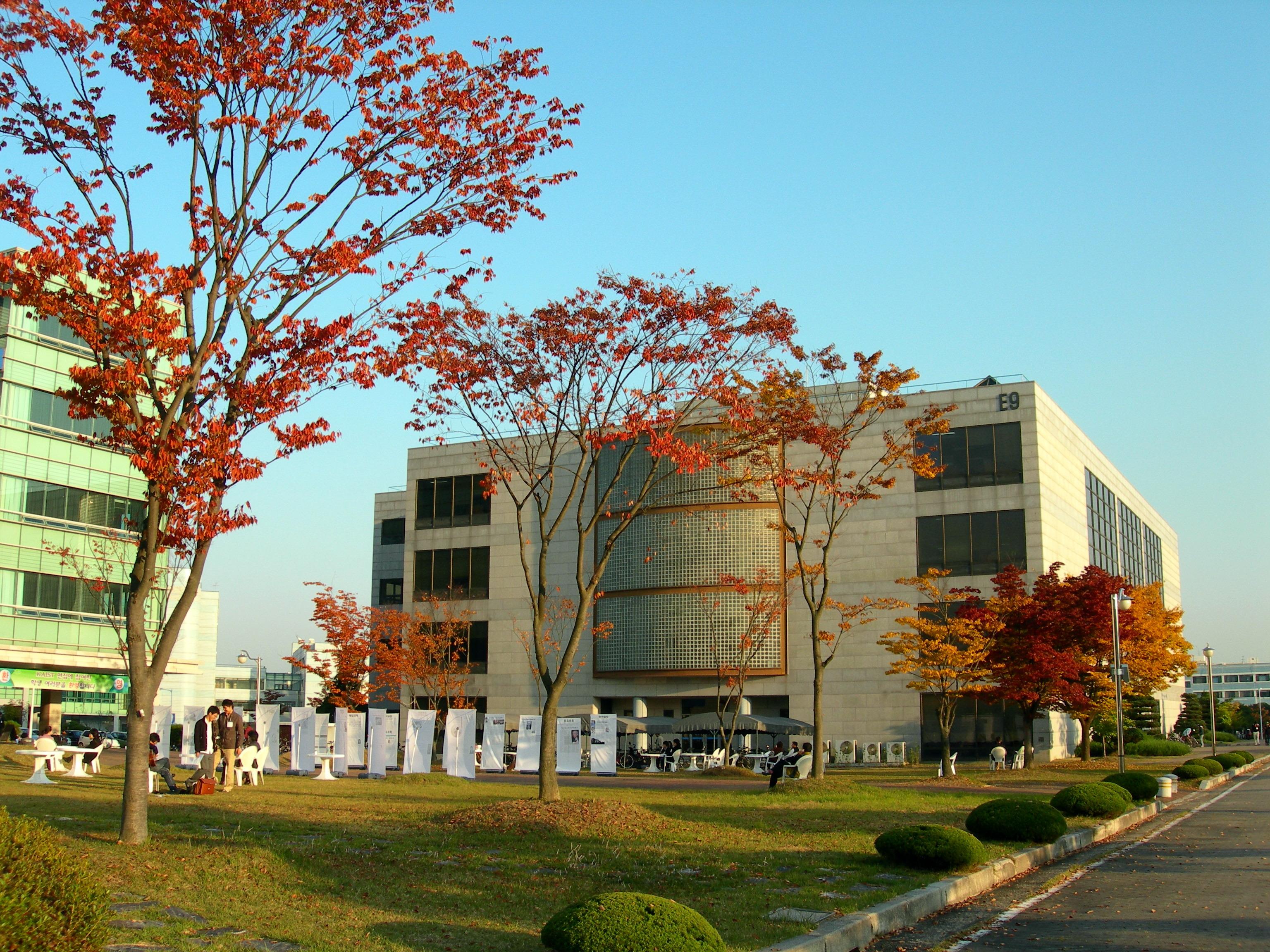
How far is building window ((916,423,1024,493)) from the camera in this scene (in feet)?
165

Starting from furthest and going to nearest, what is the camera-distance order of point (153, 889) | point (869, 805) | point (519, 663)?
point (519, 663) → point (869, 805) → point (153, 889)

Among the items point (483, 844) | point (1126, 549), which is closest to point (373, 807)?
point (483, 844)

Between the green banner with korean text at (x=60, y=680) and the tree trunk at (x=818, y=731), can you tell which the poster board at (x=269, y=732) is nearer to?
the tree trunk at (x=818, y=731)

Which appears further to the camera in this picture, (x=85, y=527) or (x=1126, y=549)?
(x=1126, y=549)

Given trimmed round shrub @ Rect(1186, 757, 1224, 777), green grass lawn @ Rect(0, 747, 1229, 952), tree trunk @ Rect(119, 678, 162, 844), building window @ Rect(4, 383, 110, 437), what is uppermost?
building window @ Rect(4, 383, 110, 437)

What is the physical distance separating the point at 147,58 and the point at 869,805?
17.9 m

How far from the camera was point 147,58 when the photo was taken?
12820 millimetres

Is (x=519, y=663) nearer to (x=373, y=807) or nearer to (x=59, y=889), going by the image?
(x=373, y=807)

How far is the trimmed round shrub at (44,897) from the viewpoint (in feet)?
18.9

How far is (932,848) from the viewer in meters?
13.6

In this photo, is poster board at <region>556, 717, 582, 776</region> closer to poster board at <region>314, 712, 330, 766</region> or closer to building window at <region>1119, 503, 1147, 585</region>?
poster board at <region>314, 712, 330, 766</region>

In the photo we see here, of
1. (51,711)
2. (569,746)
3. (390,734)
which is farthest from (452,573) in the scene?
(390,734)


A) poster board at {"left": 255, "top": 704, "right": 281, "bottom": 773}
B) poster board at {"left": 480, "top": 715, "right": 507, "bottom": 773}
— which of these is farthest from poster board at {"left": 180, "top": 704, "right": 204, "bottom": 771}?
poster board at {"left": 480, "top": 715, "right": 507, "bottom": 773}

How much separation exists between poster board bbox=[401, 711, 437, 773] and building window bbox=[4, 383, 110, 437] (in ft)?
85.4
